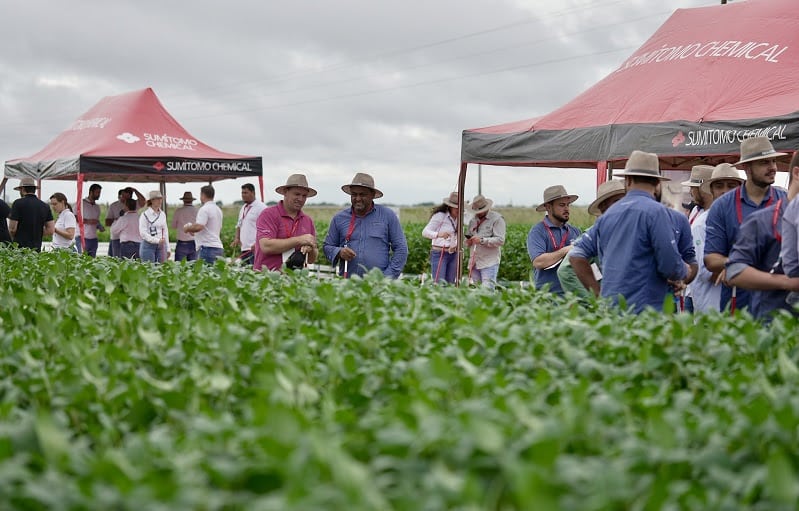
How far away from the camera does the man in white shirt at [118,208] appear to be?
14906mm

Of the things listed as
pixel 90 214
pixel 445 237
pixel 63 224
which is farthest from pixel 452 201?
pixel 90 214

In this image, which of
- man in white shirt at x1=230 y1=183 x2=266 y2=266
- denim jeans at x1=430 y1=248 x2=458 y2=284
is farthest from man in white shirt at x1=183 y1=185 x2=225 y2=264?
denim jeans at x1=430 y1=248 x2=458 y2=284

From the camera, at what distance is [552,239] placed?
7637 mm

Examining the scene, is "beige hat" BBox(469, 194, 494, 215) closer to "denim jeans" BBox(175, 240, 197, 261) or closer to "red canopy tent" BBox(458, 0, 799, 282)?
"red canopy tent" BBox(458, 0, 799, 282)

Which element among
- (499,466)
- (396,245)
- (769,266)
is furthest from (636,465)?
(396,245)

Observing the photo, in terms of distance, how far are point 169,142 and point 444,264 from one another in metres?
7.40

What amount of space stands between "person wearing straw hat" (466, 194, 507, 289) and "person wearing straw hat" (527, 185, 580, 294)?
335cm

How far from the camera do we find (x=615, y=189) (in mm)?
6887

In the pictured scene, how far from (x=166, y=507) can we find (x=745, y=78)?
9.26 meters

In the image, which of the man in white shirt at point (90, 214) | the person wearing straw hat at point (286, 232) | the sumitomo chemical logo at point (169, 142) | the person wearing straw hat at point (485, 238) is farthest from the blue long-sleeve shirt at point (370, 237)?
the sumitomo chemical logo at point (169, 142)

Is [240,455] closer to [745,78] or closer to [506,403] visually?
[506,403]

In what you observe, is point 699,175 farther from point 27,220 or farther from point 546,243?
point 27,220

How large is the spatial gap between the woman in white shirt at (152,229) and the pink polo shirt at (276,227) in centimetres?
613

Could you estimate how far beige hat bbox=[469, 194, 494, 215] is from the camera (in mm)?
11492
